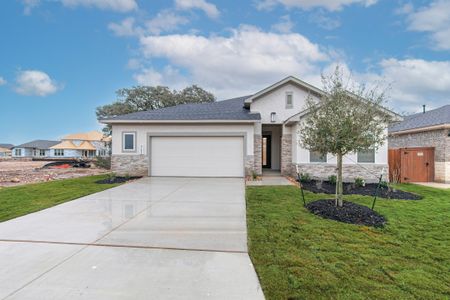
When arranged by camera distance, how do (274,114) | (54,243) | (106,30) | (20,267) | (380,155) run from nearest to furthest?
(20,267) < (54,243) < (380,155) < (274,114) < (106,30)

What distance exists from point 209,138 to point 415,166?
11.5m

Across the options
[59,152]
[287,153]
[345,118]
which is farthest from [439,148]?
[59,152]

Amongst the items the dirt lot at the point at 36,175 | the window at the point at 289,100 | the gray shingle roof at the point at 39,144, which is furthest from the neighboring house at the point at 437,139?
the gray shingle roof at the point at 39,144

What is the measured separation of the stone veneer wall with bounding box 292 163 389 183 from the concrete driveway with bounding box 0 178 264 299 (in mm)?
6960

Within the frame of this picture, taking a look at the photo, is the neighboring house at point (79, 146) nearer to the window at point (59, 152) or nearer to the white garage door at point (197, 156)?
the window at point (59, 152)

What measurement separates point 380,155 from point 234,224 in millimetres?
10604

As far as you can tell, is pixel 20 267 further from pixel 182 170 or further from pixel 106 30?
pixel 106 30

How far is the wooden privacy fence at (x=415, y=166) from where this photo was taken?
13758 millimetres

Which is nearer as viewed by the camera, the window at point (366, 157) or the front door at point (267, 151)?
the window at point (366, 157)

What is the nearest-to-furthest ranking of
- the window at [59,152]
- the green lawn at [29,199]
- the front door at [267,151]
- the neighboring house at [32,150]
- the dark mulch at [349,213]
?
the dark mulch at [349,213] < the green lawn at [29,199] < the front door at [267,151] < the window at [59,152] < the neighboring house at [32,150]

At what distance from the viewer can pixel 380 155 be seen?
12859mm

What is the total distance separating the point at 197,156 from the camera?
562 inches

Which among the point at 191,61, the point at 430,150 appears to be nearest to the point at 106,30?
the point at 191,61

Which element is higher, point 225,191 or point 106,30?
point 106,30
